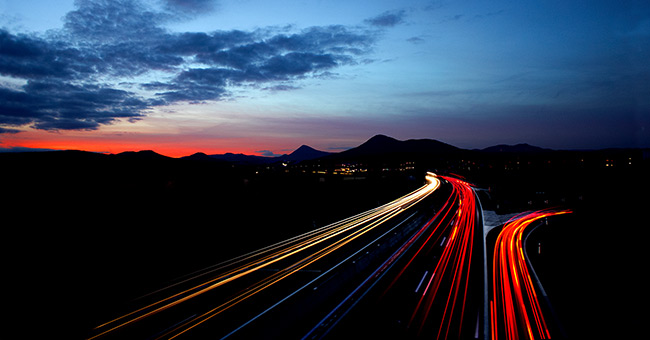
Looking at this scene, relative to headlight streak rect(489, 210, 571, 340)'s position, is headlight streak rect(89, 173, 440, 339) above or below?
above

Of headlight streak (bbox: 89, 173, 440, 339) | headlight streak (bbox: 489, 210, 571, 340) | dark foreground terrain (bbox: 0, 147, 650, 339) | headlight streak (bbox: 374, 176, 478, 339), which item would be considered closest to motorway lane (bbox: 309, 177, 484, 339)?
headlight streak (bbox: 374, 176, 478, 339)

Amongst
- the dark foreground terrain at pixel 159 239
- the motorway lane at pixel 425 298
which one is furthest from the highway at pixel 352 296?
the dark foreground terrain at pixel 159 239

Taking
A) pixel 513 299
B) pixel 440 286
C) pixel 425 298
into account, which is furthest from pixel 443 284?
pixel 513 299

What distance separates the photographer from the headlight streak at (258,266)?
11336 millimetres

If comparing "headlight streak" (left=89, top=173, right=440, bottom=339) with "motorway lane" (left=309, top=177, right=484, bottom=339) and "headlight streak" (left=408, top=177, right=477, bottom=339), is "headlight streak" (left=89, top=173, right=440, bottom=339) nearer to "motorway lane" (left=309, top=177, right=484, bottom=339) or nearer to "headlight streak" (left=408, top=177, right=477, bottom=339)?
"motorway lane" (left=309, top=177, right=484, bottom=339)

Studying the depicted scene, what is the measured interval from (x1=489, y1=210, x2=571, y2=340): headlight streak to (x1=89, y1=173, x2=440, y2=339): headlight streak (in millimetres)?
9646

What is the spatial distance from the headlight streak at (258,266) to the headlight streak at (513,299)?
9.65m

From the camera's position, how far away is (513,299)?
12477 mm

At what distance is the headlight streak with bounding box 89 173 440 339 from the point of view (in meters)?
11.3

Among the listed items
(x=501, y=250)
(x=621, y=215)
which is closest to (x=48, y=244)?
(x=501, y=250)

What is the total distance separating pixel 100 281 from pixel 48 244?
8786 mm

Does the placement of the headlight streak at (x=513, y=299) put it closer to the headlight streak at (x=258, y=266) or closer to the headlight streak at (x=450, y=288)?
the headlight streak at (x=450, y=288)

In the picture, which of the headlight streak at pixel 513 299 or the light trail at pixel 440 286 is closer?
the headlight streak at pixel 513 299

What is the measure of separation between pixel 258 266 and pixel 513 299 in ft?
41.9
